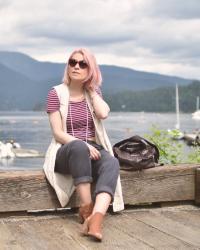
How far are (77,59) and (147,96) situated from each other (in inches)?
7263

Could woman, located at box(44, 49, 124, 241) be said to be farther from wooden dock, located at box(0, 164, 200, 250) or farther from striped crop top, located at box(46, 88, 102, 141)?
wooden dock, located at box(0, 164, 200, 250)

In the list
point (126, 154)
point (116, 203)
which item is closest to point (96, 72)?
point (126, 154)

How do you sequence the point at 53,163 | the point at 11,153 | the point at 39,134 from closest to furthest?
the point at 53,163
the point at 11,153
the point at 39,134

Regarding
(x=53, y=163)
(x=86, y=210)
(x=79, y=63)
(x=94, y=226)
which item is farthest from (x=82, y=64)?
(x=94, y=226)

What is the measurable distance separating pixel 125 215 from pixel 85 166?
0.77m

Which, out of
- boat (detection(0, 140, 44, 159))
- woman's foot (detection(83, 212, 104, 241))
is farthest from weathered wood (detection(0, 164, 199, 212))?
boat (detection(0, 140, 44, 159))

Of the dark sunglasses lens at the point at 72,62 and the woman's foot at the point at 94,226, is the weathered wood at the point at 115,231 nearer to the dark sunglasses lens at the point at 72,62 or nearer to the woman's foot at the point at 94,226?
the woman's foot at the point at 94,226

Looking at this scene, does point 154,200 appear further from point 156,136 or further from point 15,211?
point 156,136

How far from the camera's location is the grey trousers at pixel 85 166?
414cm

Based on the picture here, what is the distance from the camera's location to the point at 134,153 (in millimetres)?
4746

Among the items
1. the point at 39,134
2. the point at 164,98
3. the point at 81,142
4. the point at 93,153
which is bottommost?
the point at 39,134

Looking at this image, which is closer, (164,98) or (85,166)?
(85,166)

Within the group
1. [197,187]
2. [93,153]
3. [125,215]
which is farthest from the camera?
[197,187]

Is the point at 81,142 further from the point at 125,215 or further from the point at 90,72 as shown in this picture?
the point at 125,215
